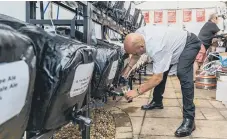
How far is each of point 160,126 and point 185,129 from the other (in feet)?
0.98

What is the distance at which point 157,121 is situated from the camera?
261 cm

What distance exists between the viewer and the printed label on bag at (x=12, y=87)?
61 cm

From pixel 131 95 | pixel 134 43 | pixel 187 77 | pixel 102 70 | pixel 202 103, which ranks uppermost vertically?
pixel 134 43

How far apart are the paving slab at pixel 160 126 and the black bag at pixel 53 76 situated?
1437 mm

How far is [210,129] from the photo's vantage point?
238cm

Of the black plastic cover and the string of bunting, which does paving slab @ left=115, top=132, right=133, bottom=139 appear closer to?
the black plastic cover

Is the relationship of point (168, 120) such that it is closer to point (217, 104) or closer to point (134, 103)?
point (134, 103)

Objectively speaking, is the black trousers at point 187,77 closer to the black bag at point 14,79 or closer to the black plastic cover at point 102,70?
the black plastic cover at point 102,70

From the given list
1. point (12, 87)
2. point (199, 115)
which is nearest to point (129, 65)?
point (199, 115)

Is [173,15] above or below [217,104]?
above

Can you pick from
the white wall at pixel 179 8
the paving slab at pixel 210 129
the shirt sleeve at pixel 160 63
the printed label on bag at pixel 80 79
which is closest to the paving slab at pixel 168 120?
the paving slab at pixel 210 129

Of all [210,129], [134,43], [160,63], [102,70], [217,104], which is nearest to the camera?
[102,70]

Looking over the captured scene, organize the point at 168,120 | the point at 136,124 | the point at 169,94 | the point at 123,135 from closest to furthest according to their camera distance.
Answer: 1. the point at 123,135
2. the point at 136,124
3. the point at 168,120
4. the point at 169,94

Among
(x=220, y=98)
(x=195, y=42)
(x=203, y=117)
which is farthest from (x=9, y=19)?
(x=220, y=98)
